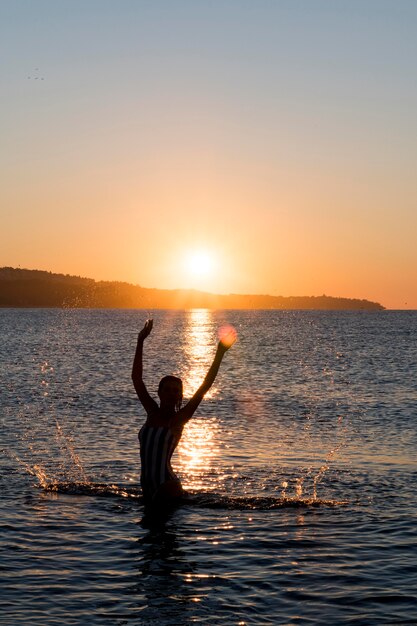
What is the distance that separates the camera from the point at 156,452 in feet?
51.8

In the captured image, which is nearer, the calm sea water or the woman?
the calm sea water

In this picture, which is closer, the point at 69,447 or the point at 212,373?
the point at 212,373

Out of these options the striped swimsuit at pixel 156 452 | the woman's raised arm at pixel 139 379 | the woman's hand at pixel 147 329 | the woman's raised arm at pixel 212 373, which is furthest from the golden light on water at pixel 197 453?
the woman's hand at pixel 147 329

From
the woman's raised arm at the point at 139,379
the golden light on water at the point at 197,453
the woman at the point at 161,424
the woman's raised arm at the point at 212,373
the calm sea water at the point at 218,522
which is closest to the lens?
the calm sea water at the point at 218,522

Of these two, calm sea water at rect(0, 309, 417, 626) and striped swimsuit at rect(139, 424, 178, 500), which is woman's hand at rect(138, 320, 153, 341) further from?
calm sea water at rect(0, 309, 417, 626)

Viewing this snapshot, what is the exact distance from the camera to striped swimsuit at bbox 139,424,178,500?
51.3 feet

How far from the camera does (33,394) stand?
44.6 metres

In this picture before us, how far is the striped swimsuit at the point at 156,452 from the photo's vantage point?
1563 centimetres

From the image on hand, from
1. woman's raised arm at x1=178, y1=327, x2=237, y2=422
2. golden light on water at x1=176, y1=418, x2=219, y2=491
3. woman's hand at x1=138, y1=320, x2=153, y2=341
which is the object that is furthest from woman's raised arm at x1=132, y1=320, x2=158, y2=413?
golden light on water at x1=176, y1=418, x2=219, y2=491

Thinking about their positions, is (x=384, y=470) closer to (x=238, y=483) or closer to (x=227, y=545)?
(x=238, y=483)

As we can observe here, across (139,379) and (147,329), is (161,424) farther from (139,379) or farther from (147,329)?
(147,329)

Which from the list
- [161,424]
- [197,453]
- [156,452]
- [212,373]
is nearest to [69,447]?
[197,453]

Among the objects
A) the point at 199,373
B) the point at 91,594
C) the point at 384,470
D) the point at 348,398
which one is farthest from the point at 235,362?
the point at 91,594

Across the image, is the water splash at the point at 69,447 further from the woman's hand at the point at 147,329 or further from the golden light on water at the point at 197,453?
the woman's hand at the point at 147,329
